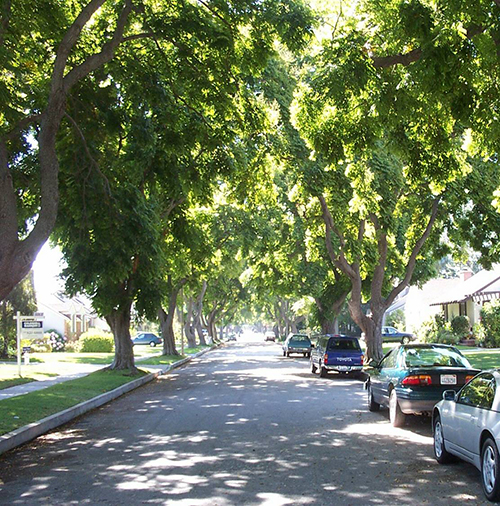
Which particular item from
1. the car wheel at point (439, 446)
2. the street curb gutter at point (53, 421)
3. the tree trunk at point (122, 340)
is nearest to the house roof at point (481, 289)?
the tree trunk at point (122, 340)

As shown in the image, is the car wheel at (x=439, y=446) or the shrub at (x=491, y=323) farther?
→ the shrub at (x=491, y=323)

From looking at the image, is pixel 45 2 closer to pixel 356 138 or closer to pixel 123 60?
pixel 123 60

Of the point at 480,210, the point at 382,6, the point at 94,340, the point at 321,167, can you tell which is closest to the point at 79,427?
the point at 382,6

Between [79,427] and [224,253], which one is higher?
[224,253]

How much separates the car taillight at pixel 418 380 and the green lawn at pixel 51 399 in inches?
275

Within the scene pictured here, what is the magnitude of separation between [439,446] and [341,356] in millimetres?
15608

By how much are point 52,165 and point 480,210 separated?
18.8 metres

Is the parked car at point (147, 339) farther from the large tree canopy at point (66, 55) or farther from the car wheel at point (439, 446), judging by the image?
the car wheel at point (439, 446)

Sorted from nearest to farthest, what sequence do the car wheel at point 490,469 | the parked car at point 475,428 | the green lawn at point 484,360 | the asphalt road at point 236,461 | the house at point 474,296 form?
the car wheel at point 490,469 → the parked car at point 475,428 → the asphalt road at point 236,461 → the green lawn at point 484,360 → the house at point 474,296

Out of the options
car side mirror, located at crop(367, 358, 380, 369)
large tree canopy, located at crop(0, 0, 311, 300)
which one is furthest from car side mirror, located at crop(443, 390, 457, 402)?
large tree canopy, located at crop(0, 0, 311, 300)

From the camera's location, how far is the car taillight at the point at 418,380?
11.2 m

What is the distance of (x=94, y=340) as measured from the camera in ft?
165

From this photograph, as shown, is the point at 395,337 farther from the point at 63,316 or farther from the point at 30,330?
the point at 30,330

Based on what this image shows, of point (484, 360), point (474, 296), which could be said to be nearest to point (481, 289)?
point (474, 296)
